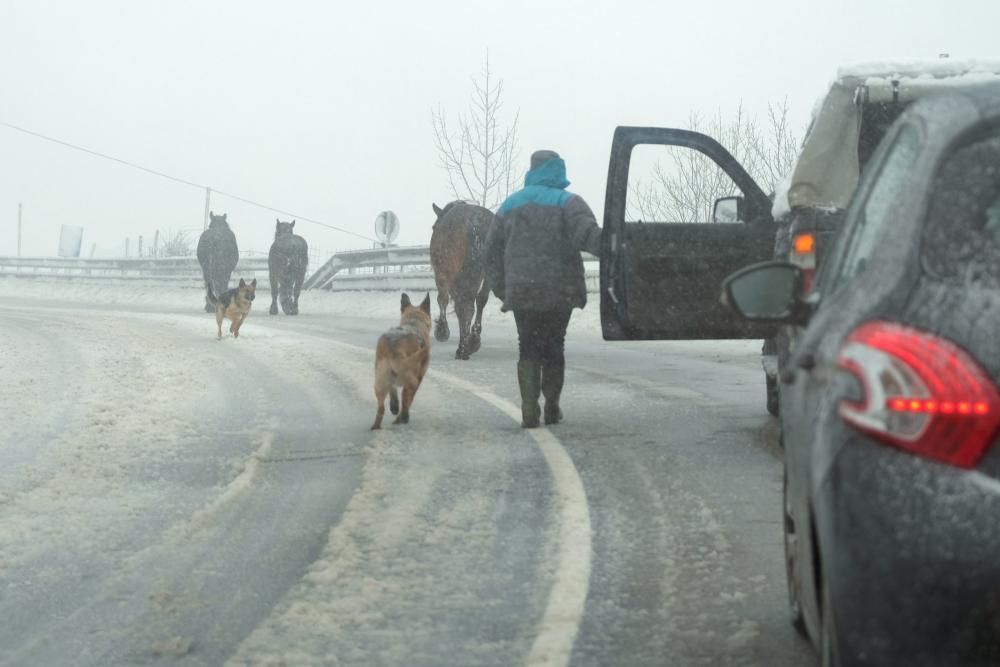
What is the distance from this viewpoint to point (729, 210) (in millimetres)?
9242

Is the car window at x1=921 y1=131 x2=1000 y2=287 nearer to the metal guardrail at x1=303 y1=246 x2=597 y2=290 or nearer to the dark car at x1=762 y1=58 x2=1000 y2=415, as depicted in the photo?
the dark car at x1=762 y1=58 x2=1000 y2=415

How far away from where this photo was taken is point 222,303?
18812 millimetres

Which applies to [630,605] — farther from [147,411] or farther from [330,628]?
[147,411]

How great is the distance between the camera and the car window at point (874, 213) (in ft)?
9.78

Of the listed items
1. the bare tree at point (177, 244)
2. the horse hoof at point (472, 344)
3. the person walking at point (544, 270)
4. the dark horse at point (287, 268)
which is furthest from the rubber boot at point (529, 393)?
the bare tree at point (177, 244)

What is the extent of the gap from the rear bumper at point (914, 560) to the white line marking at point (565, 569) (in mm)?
1563

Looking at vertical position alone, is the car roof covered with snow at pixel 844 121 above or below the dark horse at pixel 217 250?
above

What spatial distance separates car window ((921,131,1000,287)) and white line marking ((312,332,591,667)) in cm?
179

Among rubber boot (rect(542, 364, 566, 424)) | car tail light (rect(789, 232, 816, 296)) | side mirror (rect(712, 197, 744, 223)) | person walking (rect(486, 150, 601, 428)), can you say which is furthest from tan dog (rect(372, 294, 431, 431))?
car tail light (rect(789, 232, 816, 296))

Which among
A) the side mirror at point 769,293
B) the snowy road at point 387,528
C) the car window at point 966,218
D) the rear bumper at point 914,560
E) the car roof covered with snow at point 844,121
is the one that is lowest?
the snowy road at point 387,528

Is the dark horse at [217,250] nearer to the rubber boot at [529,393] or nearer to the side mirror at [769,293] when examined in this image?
the rubber boot at [529,393]

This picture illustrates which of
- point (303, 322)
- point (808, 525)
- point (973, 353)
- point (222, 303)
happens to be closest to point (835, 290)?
point (808, 525)

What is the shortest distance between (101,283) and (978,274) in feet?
142

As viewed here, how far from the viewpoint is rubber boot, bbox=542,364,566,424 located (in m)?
9.42
